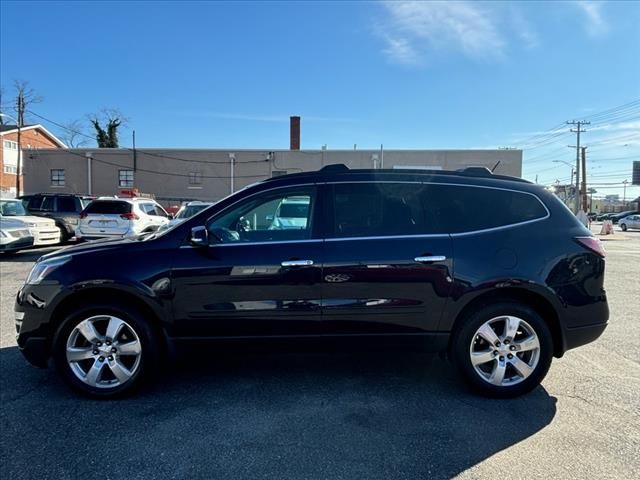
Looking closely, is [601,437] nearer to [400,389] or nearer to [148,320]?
[400,389]

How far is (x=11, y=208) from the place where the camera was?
43.4 feet

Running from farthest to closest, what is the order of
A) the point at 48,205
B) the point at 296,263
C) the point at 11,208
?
the point at 48,205
the point at 11,208
the point at 296,263

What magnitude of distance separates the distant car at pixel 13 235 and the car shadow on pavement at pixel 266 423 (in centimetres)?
904

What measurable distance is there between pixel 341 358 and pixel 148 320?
76.0 inches

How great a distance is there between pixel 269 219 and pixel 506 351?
225 cm

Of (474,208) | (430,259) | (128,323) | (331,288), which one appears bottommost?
(128,323)

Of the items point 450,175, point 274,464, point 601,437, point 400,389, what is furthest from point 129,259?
point 601,437

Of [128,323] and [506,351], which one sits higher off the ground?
[128,323]

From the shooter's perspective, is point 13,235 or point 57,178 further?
point 57,178

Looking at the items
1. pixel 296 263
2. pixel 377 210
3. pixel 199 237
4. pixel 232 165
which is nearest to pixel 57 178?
pixel 232 165

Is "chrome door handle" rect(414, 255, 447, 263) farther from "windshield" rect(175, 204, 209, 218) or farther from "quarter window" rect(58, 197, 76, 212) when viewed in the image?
"quarter window" rect(58, 197, 76, 212)

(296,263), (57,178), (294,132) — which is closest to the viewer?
(296,263)

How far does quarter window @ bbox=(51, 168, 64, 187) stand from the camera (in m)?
32.4

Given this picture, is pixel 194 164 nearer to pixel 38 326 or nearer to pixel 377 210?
pixel 38 326
